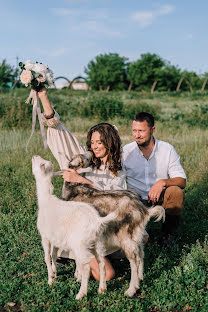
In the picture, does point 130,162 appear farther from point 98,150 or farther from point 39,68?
point 39,68

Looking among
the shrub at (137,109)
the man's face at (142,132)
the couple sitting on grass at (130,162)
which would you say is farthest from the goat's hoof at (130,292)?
the shrub at (137,109)

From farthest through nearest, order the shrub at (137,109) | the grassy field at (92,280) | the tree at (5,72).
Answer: the tree at (5,72)
the shrub at (137,109)
the grassy field at (92,280)

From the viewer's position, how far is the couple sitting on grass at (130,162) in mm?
4215

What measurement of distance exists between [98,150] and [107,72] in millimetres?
39897

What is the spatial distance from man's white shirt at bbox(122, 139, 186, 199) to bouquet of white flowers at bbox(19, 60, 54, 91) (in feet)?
5.14

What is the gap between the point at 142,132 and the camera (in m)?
4.83

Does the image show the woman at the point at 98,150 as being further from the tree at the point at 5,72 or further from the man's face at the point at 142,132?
the tree at the point at 5,72

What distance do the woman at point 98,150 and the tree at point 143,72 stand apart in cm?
3975

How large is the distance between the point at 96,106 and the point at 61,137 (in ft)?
33.9

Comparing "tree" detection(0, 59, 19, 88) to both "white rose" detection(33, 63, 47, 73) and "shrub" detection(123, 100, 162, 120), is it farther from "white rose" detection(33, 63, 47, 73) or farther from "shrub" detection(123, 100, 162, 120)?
"white rose" detection(33, 63, 47, 73)

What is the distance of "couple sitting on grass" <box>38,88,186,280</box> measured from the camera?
4.21m

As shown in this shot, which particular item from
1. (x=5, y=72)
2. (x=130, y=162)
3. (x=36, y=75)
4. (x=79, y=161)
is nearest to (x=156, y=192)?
(x=130, y=162)

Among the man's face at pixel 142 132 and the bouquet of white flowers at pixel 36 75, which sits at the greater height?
the bouquet of white flowers at pixel 36 75

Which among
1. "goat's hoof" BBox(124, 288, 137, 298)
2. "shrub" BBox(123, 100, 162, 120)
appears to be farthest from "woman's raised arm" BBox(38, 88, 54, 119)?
"shrub" BBox(123, 100, 162, 120)
